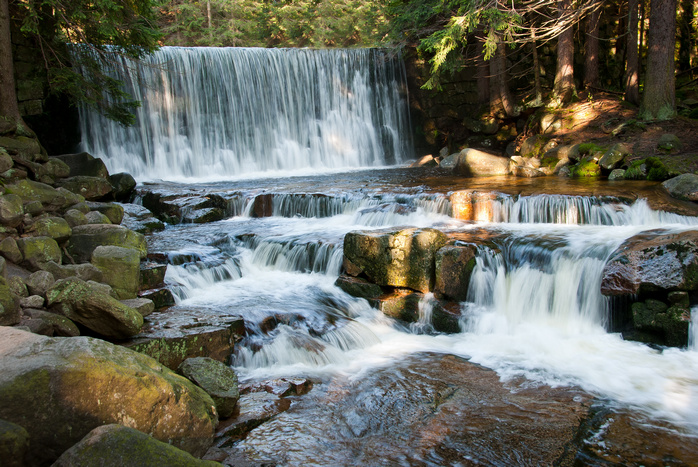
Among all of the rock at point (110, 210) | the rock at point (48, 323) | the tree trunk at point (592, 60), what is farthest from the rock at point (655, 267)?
the tree trunk at point (592, 60)

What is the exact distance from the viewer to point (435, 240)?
23.6 feet

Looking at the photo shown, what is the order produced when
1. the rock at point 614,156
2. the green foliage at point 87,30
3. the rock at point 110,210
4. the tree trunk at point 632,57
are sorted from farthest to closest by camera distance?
the tree trunk at point 632,57 < the rock at point 614,156 < the green foliage at point 87,30 < the rock at point 110,210

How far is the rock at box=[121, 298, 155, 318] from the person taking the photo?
5574mm

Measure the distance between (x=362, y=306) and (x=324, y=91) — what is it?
14723mm

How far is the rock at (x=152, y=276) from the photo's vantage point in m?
6.58

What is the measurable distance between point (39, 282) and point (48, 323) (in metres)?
0.66

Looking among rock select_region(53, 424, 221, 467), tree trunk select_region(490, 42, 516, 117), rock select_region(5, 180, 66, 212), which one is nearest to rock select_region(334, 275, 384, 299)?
rock select_region(5, 180, 66, 212)

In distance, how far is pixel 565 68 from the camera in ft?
48.2

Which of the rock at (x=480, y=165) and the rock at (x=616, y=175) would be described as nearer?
the rock at (x=616, y=175)

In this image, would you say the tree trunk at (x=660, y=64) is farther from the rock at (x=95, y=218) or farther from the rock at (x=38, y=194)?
the rock at (x=38, y=194)

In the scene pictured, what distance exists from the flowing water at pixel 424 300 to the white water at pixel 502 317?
0.02 m

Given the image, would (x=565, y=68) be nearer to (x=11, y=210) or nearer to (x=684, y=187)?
(x=684, y=187)

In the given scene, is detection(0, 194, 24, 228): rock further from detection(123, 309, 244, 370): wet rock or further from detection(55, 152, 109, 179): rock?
detection(55, 152, 109, 179): rock

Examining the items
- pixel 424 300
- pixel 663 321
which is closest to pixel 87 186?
pixel 424 300
